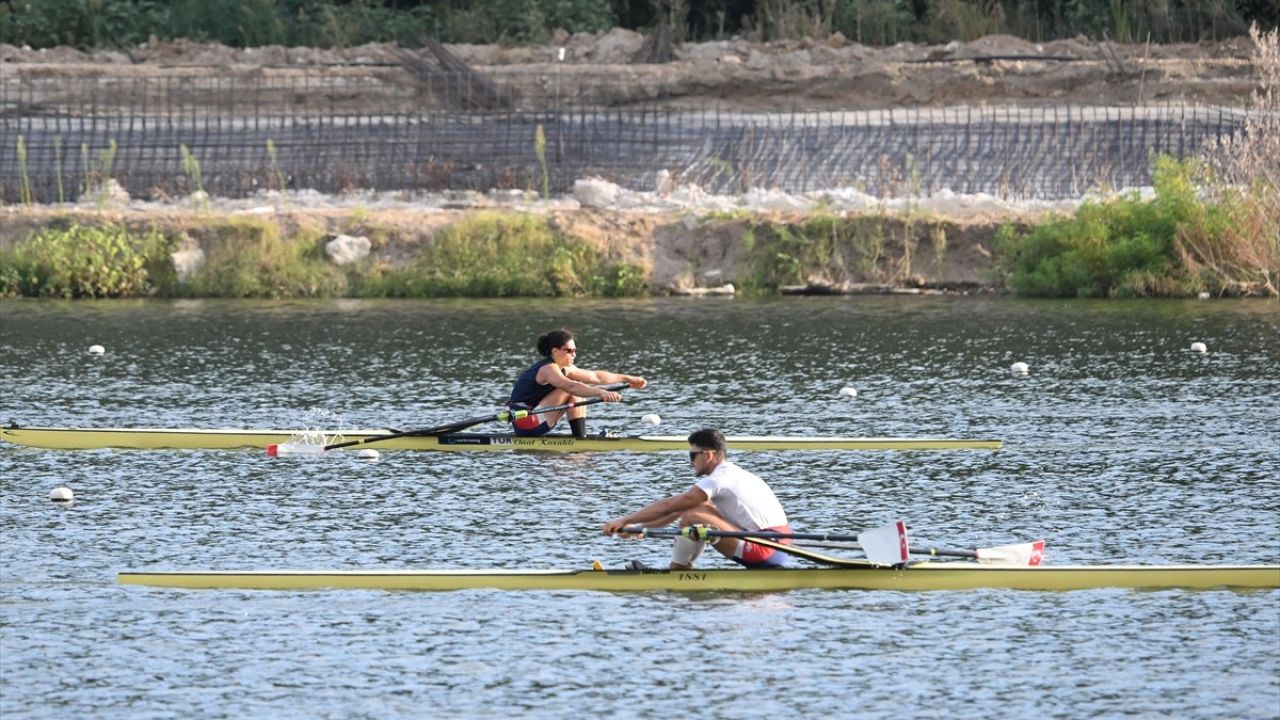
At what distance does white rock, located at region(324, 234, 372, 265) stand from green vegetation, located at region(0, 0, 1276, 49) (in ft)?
65.1

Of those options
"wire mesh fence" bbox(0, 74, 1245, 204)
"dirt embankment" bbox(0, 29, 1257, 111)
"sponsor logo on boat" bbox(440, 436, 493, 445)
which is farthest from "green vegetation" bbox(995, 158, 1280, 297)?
"sponsor logo on boat" bbox(440, 436, 493, 445)

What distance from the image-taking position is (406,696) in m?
15.8

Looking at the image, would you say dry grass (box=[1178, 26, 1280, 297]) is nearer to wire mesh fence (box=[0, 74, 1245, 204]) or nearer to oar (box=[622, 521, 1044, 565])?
wire mesh fence (box=[0, 74, 1245, 204])

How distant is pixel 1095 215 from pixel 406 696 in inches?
1154

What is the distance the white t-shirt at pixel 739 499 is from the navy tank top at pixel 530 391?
775cm

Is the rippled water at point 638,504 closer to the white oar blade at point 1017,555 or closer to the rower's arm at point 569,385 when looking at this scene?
the white oar blade at point 1017,555

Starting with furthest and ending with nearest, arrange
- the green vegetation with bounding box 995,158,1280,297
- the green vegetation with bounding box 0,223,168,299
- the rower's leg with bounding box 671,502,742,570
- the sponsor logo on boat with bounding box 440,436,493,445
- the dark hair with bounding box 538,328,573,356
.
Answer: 1. the green vegetation with bounding box 0,223,168,299
2. the green vegetation with bounding box 995,158,1280,297
3. the sponsor logo on boat with bounding box 440,436,493,445
4. the dark hair with bounding box 538,328,573,356
5. the rower's leg with bounding box 671,502,742,570

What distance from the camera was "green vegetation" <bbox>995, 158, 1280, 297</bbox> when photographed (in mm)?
41219

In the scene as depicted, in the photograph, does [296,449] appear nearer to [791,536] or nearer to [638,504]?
[638,504]

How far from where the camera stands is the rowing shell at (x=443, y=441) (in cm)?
2611

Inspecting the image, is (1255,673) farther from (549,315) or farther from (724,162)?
(724,162)

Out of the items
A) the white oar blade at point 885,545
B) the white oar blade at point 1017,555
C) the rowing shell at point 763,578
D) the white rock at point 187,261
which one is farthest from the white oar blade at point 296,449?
the white rock at point 187,261

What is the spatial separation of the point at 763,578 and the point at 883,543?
109cm

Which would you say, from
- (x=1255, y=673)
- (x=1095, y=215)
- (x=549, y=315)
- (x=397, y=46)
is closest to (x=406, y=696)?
(x=1255, y=673)
